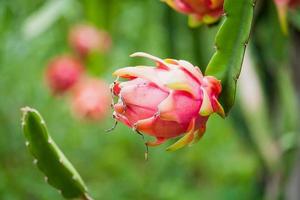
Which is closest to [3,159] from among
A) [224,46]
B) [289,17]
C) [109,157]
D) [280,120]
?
[109,157]

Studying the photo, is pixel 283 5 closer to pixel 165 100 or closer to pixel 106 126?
pixel 165 100

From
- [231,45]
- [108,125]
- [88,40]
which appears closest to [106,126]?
[108,125]

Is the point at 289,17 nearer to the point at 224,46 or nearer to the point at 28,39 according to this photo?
the point at 224,46

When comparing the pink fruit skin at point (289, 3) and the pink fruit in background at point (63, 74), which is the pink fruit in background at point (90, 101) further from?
the pink fruit skin at point (289, 3)

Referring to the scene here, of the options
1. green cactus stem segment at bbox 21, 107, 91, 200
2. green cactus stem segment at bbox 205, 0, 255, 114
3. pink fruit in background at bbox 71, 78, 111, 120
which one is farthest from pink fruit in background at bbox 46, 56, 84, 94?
green cactus stem segment at bbox 205, 0, 255, 114

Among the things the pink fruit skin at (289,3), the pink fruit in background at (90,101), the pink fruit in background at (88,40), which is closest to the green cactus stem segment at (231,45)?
the pink fruit skin at (289,3)

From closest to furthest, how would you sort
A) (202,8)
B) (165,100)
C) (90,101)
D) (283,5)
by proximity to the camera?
(165,100) < (202,8) < (283,5) < (90,101)
